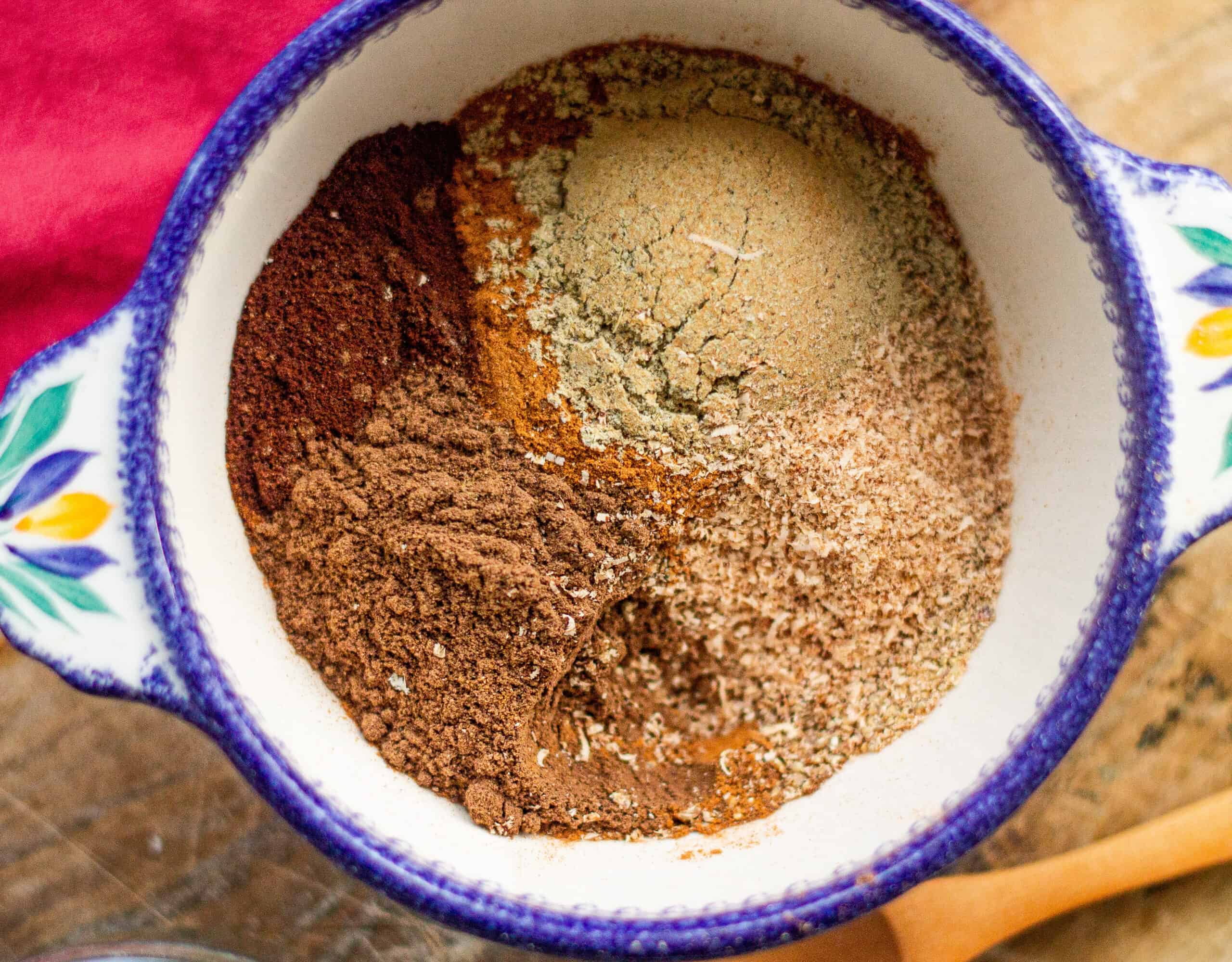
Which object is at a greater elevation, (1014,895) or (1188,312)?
(1188,312)

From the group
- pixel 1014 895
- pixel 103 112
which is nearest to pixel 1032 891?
pixel 1014 895

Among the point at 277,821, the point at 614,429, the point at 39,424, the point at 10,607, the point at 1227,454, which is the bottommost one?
the point at 277,821

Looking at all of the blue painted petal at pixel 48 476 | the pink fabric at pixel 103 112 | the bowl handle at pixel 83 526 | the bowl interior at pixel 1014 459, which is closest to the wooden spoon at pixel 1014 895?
the bowl interior at pixel 1014 459

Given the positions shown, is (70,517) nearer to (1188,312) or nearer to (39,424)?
(39,424)

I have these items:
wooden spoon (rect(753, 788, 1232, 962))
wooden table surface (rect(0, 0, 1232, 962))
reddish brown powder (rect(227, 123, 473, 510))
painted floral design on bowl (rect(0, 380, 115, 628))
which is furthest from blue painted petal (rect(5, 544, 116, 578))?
wooden spoon (rect(753, 788, 1232, 962))

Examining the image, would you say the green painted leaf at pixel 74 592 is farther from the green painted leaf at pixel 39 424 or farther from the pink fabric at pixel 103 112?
the pink fabric at pixel 103 112

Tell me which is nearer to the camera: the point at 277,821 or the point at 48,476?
the point at 48,476

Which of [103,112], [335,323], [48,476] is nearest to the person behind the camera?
[48,476]

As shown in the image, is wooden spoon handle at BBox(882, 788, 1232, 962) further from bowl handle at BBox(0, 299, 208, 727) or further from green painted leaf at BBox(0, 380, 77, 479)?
green painted leaf at BBox(0, 380, 77, 479)
